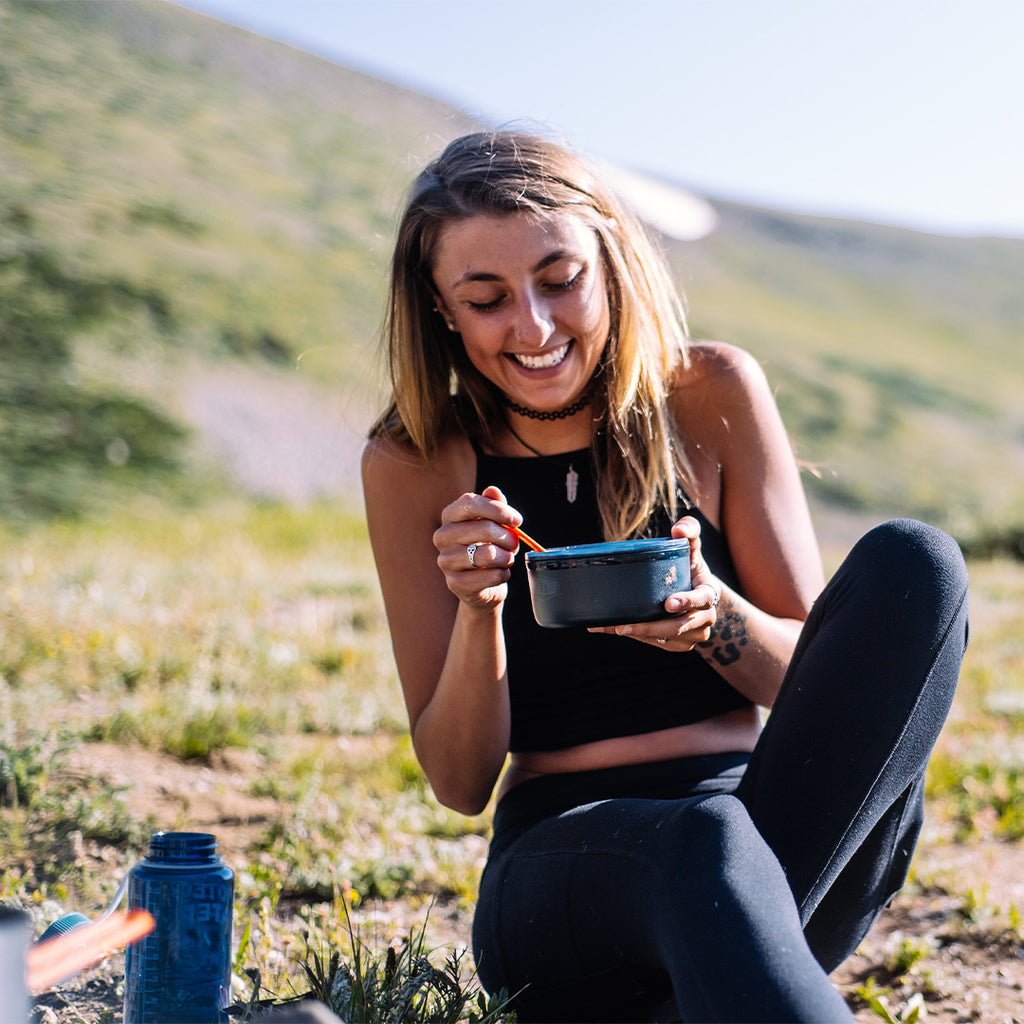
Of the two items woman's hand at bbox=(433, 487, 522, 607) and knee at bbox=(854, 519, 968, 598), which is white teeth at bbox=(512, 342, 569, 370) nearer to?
woman's hand at bbox=(433, 487, 522, 607)

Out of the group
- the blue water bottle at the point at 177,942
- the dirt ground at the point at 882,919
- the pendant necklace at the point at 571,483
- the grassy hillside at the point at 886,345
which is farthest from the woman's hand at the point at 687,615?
the grassy hillside at the point at 886,345

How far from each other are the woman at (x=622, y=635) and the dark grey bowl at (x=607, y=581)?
0.05 m

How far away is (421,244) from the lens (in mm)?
2406

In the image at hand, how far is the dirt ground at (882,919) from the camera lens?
7.58ft

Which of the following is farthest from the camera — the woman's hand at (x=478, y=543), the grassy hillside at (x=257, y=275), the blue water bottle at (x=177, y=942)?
the grassy hillside at (x=257, y=275)

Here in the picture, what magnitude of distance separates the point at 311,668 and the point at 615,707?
121 inches

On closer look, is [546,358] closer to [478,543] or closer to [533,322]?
[533,322]

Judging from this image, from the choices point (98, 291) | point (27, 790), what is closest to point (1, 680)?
point (27, 790)

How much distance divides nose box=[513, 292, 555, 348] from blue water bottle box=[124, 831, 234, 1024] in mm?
1123

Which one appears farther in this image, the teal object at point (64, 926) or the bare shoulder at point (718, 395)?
the bare shoulder at point (718, 395)

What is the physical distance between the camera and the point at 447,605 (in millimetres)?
2303

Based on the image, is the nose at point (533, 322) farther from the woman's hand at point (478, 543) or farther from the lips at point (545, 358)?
the woman's hand at point (478, 543)

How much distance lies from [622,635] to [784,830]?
447 millimetres

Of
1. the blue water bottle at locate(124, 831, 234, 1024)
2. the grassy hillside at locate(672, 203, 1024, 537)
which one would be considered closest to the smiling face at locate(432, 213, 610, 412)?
the blue water bottle at locate(124, 831, 234, 1024)
